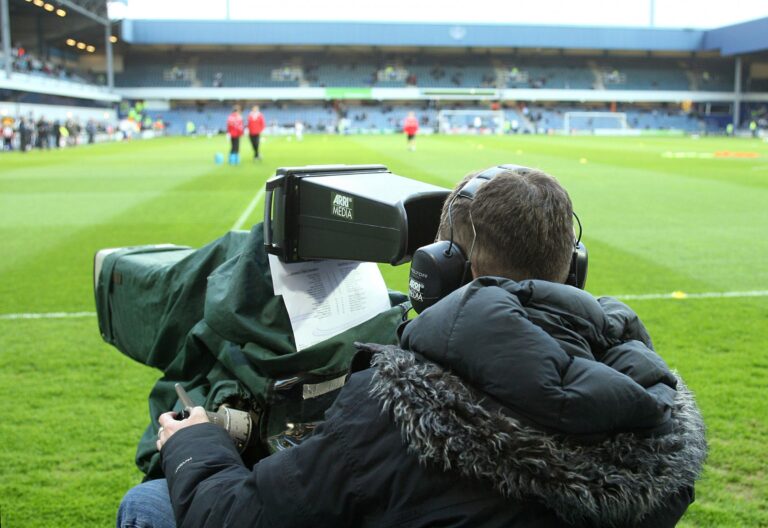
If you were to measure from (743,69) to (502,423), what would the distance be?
74.7 m

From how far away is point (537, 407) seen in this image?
1.18 meters

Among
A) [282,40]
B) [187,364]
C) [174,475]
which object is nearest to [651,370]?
[174,475]

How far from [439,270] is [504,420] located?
0.37 meters

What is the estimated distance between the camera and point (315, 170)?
6.19ft

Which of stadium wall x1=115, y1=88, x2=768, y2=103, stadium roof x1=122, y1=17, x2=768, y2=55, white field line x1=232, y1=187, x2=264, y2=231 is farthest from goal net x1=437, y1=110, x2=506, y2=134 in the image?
white field line x1=232, y1=187, x2=264, y2=231

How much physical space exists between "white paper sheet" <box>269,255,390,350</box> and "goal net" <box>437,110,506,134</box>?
58501 mm

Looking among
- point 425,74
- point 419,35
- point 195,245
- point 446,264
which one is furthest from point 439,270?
point 425,74

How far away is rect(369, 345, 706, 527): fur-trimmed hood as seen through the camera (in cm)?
120

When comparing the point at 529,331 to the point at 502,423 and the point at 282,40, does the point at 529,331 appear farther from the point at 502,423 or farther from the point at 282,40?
the point at 282,40

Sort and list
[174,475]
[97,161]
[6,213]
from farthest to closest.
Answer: [97,161], [6,213], [174,475]

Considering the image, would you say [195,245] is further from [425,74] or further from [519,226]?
[425,74]

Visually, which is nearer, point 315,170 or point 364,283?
point 315,170

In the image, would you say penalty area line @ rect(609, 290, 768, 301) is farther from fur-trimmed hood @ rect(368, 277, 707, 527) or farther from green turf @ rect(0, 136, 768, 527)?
fur-trimmed hood @ rect(368, 277, 707, 527)

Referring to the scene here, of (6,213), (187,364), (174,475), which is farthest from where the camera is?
(6,213)
